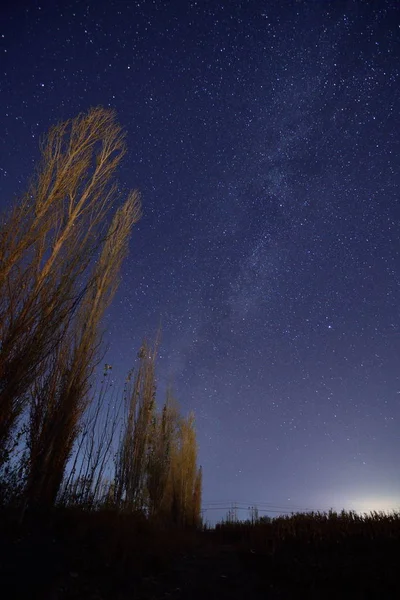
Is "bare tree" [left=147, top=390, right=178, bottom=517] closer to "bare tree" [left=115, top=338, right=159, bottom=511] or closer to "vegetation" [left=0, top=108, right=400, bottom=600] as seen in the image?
"bare tree" [left=115, top=338, right=159, bottom=511]

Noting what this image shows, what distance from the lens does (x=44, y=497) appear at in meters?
6.32

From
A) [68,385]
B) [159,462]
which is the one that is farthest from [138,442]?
[68,385]

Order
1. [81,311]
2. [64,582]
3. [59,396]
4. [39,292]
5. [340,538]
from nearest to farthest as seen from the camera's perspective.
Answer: [64,582]
[39,292]
[340,538]
[59,396]
[81,311]

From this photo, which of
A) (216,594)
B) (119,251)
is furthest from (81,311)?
(216,594)

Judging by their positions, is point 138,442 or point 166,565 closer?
point 166,565

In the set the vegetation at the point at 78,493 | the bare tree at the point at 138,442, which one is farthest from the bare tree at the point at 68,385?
the bare tree at the point at 138,442

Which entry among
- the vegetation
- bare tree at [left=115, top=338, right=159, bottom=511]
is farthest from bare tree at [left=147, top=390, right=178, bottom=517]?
the vegetation

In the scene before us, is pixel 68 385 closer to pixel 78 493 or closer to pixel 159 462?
pixel 78 493

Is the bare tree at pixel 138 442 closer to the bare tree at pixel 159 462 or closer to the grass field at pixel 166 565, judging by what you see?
the bare tree at pixel 159 462

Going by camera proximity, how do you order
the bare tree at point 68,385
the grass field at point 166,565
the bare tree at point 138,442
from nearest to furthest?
the grass field at point 166,565, the bare tree at point 68,385, the bare tree at point 138,442

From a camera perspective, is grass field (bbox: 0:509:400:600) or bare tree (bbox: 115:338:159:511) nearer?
grass field (bbox: 0:509:400:600)

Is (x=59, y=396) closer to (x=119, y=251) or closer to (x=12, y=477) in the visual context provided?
(x=12, y=477)

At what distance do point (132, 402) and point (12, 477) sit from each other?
8.00 m

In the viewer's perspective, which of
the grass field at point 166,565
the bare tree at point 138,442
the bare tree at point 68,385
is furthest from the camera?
the bare tree at point 138,442
